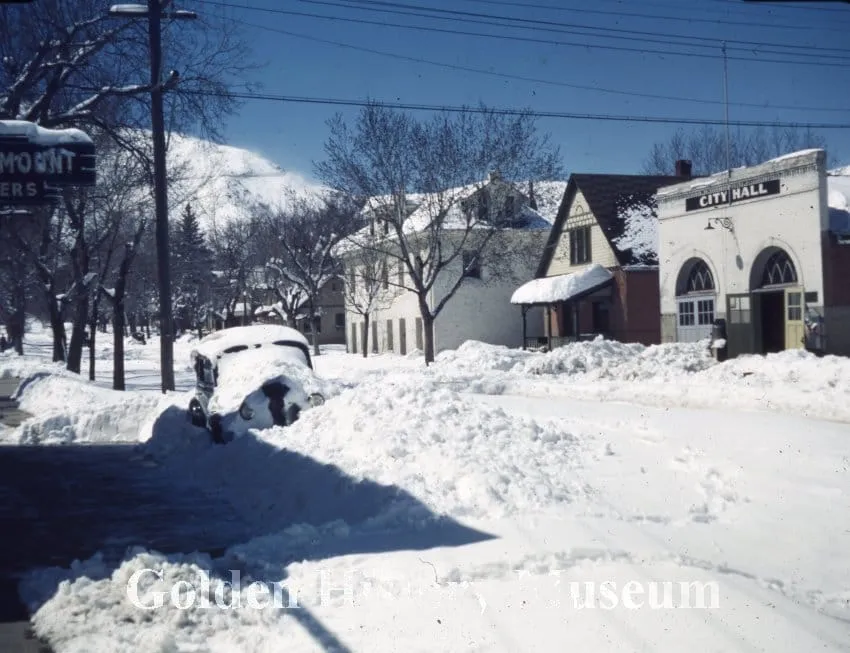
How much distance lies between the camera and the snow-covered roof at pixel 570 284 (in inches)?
1580

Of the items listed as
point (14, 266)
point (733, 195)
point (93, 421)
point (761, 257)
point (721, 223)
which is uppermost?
point (733, 195)

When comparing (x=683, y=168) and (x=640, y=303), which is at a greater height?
(x=683, y=168)

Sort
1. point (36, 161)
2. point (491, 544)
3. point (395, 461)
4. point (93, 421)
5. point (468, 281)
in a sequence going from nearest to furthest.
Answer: point (491, 544)
point (36, 161)
point (395, 461)
point (93, 421)
point (468, 281)

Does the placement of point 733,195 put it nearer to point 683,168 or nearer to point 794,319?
point 794,319

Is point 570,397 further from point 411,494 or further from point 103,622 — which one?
point 103,622

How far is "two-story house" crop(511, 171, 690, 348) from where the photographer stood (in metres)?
39.8

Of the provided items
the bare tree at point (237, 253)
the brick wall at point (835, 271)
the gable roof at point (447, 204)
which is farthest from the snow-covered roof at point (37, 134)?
the bare tree at point (237, 253)

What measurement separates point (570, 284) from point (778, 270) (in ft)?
38.8

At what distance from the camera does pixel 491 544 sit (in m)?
7.04

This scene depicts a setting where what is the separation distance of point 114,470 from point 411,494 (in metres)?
6.78

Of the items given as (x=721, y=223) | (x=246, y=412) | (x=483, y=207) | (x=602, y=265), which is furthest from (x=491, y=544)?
(x=602, y=265)

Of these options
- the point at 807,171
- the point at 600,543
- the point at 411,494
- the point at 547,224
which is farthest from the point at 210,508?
the point at 547,224

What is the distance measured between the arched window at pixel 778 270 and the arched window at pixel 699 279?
264 cm

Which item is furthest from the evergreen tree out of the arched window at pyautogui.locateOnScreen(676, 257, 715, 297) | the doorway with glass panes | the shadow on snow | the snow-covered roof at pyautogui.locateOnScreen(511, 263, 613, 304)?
the shadow on snow
